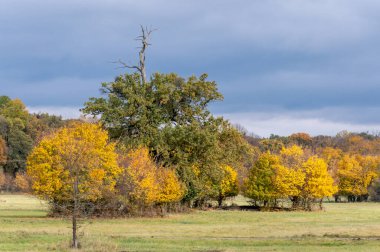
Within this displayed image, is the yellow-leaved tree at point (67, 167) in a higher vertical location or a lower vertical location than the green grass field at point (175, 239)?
higher

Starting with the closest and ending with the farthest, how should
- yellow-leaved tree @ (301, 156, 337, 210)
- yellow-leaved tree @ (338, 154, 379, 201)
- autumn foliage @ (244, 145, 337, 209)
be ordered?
autumn foliage @ (244, 145, 337, 209), yellow-leaved tree @ (301, 156, 337, 210), yellow-leaved tree @ (338, 154, 379, 201)

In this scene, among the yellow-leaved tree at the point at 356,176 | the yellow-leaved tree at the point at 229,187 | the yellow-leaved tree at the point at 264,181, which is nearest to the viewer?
the yellow-leaved tree at the point at 264,181

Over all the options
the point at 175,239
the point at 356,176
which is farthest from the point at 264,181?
the point at 356,176

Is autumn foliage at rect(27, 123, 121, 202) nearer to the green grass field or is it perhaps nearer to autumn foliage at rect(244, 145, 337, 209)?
the green grass field

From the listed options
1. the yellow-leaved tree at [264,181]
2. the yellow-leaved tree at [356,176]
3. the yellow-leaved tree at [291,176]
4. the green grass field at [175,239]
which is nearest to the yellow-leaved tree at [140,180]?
the green grass field at [175,239]

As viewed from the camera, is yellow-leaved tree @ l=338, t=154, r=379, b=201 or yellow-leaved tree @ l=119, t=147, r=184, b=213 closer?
yellow-leaved tree @ l=119, t=147, r=184, b=213

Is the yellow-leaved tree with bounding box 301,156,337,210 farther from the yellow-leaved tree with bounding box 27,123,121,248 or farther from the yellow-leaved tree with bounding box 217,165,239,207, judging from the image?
the yellow-leaved tree with bounding box 27,123,121,248

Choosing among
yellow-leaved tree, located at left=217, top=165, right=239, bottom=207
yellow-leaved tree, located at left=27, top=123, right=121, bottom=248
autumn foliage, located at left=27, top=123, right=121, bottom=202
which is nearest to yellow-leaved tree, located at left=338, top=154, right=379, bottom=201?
yellow-leaved tree, located at left=217, top=165, right=239, bottom=207

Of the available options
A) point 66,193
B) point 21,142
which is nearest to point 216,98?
point 66,193

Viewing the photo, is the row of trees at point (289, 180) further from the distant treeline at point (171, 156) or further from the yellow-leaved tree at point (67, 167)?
the yellow-leaved tree at point (67, 167)

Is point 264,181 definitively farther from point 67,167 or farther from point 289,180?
point 67,167

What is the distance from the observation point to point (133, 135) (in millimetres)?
63062

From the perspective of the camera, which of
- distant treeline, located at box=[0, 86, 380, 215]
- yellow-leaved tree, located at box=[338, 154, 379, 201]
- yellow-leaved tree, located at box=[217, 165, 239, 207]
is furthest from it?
yellow-leaved tree, located at box=[338, 154, 379, 201]

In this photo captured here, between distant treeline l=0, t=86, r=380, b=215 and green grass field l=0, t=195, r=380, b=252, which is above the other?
distant treeline l=0, t=86, r=380, b=215
